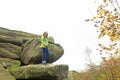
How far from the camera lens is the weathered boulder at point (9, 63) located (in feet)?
75.8

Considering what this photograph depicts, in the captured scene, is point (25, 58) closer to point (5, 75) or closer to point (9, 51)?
point (9, 51)

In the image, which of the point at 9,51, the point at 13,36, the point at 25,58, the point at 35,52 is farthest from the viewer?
the point at 13,36

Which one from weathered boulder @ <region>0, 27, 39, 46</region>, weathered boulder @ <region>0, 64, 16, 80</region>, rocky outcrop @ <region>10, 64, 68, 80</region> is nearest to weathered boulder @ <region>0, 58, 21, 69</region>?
rocky outcrop @ <region>10, 64, 68, 80</region>

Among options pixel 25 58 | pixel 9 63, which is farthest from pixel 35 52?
pixel 9 63

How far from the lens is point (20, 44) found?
26.7 metres

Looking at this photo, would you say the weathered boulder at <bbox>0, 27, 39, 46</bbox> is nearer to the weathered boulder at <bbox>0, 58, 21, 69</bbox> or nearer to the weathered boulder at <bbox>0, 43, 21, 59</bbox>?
the weathered boulder at <bbox>0, 43, 21, 59</bbox>

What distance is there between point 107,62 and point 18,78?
60.5 ft

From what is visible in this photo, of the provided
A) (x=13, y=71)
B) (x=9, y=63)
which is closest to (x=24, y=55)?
(x=9, y=63)

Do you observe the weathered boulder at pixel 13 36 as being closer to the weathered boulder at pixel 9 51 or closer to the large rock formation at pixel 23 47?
the large rock formation at pixel 23 47

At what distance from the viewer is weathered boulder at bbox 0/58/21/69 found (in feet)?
75.8

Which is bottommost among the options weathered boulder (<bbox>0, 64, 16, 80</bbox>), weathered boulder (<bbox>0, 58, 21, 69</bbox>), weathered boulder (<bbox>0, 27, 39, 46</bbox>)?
weathered boulder (<bbox>0, 64, 16, 80</bbox>)

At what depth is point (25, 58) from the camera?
2464cm

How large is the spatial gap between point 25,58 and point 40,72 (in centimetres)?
405

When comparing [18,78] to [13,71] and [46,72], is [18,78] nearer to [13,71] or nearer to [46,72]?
[13,71]
